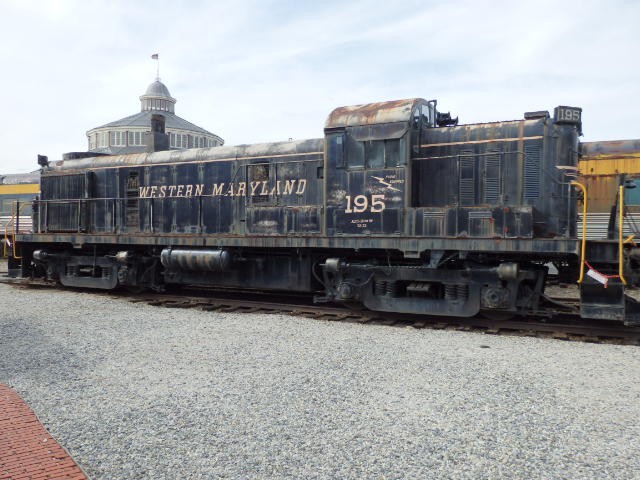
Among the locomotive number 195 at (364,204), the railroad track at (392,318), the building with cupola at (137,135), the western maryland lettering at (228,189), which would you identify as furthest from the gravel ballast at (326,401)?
the building with cupola at (137,135)

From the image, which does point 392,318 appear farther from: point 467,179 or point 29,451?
point 29,451

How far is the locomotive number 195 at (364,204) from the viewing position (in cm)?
914

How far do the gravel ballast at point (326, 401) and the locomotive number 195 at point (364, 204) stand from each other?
2.27m

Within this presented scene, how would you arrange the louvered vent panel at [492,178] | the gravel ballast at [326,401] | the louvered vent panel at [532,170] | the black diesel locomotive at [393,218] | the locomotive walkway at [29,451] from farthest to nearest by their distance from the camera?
the louvered vent panel at [492,178], the louvered vent panel at [532,170], the black diesel locomotive at [393,218], the gravel ballast at [326,401], the locomotive walkway at [29,451]

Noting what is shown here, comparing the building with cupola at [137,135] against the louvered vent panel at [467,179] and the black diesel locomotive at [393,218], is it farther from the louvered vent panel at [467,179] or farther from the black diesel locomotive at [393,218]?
the louvered vent panel at [467,179]

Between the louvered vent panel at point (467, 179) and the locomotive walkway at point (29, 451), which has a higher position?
the louvered vent panel at point (467, 179)

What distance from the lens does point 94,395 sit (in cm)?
517

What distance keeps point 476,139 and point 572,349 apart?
153 inches

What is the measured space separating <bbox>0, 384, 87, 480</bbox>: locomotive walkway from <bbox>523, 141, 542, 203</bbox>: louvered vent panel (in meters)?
7.67

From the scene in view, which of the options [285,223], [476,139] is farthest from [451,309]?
[285,223]

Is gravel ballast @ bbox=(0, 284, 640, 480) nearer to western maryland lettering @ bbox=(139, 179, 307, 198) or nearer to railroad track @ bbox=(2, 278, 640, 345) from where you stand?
railroad track @ bbox=(2, 278, 640, 345)

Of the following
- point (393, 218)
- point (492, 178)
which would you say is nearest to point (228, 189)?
point (393, 218)

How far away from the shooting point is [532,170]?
859cm

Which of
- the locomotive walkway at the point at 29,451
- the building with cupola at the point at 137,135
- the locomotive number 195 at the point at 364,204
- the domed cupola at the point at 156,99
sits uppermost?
the domed cupola at the point at 156,99
